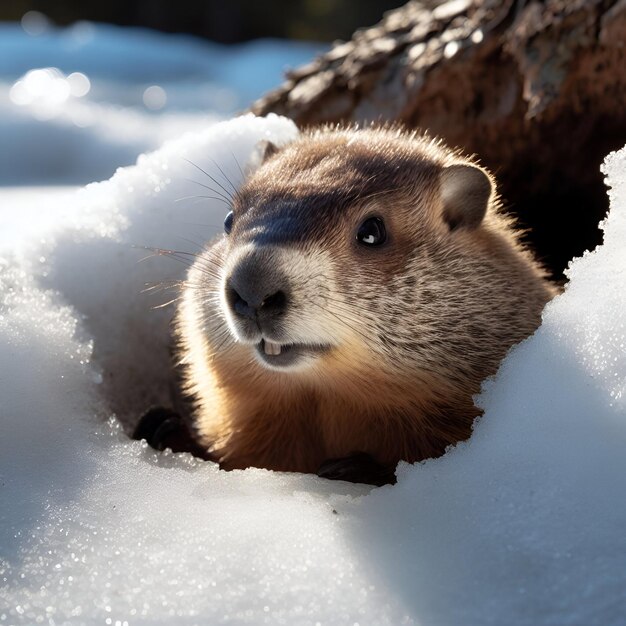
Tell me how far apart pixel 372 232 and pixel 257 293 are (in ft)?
1.39

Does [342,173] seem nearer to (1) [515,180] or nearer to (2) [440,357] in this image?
(2) [440,357]

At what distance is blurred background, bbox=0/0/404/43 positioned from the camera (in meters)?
18.8

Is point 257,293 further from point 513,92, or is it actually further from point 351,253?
point 513,92

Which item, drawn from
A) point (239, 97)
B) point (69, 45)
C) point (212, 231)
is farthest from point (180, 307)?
point (69, 45)

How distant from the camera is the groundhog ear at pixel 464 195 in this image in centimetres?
229

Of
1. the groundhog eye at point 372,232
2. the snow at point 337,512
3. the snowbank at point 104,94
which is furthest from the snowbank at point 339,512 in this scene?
the snowbank at point 104,94

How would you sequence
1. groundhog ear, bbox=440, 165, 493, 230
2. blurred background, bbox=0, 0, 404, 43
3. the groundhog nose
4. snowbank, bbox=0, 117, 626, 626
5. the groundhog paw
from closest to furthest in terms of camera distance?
snowbank, bbox=0, 117, 626, 626 → the groundhog nose → the groundhog paw → groundhog ear, bbox=440, 165, 493, 230 → blurred background, bbox=0, 0, 404, 43

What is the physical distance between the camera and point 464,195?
2334 millimetres

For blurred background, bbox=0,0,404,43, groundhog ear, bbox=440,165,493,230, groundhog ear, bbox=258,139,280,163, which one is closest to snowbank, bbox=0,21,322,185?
groundhog ear, bbox=258,139,280,163

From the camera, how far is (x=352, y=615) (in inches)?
51.1

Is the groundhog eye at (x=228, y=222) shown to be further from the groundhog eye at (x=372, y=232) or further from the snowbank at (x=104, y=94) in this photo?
the snowbank at (x=104, y=94)

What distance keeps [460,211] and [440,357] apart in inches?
17.6

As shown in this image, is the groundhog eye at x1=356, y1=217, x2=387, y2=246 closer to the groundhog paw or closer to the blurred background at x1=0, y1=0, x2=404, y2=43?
the groundhog paw

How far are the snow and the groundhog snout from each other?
36 cm
